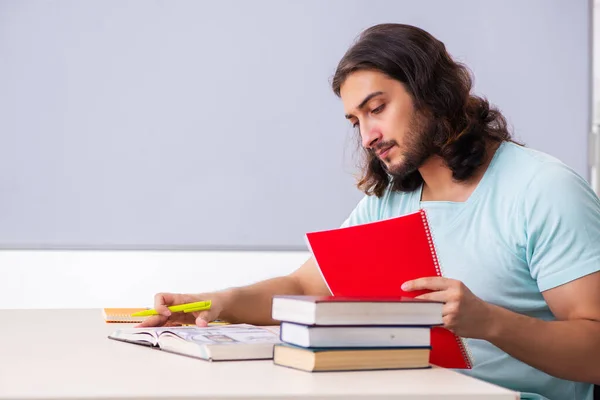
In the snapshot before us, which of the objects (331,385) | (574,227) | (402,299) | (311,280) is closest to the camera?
(331,385)

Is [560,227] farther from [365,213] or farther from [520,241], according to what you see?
[365,213]

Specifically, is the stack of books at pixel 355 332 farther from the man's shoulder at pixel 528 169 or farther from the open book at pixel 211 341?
the man's shoulder at pixel 528 169

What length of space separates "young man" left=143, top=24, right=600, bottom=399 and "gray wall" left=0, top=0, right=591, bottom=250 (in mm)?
1273

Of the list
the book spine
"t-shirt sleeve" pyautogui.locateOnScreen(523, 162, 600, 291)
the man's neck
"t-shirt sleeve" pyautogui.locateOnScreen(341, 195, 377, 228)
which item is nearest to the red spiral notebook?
the book spine

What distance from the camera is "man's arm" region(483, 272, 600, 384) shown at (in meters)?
1.13

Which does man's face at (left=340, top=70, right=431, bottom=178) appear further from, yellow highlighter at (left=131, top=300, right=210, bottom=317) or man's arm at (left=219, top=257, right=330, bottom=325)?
yellow highlighter at (left=131, top=300, right=210, bottom=317)

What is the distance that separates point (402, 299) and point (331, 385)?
0.54 ft

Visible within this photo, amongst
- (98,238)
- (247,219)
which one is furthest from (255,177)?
(98,238)

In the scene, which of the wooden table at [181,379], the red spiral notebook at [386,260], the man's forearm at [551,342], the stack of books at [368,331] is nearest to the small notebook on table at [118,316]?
the wooden table at [181,379]

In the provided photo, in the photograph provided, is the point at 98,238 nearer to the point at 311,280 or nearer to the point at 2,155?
the point at 2,155

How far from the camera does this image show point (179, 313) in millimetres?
1379

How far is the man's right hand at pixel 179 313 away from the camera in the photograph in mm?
1340

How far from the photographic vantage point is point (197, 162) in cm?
296

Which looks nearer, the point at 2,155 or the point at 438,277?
the point at 438,277
